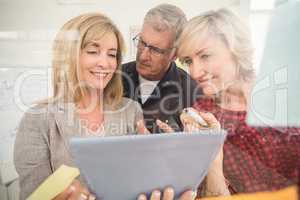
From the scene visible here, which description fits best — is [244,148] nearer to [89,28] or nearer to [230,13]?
[230,13]

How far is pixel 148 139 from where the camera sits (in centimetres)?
167

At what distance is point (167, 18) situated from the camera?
1.76m

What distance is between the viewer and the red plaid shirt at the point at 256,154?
182 cm

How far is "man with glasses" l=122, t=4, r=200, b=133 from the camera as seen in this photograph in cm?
175

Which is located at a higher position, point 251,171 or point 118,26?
point 118,26

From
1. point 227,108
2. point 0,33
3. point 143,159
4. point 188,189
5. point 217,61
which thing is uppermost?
point 0,33

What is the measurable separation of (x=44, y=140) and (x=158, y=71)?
62cm

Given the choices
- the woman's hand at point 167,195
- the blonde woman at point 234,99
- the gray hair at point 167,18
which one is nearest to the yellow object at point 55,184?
the woman's hand at point 167,195

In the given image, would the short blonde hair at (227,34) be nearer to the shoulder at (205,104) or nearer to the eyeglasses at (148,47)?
the eyeglasses at (148,47)

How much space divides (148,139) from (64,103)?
42 centimetres

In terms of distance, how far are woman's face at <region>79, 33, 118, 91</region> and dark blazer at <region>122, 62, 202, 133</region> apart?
0.24ft

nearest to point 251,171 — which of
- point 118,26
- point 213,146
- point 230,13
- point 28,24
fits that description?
point 213,146

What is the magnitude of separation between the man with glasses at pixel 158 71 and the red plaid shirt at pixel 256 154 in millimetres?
204

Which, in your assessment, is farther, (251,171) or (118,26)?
(251,171)
